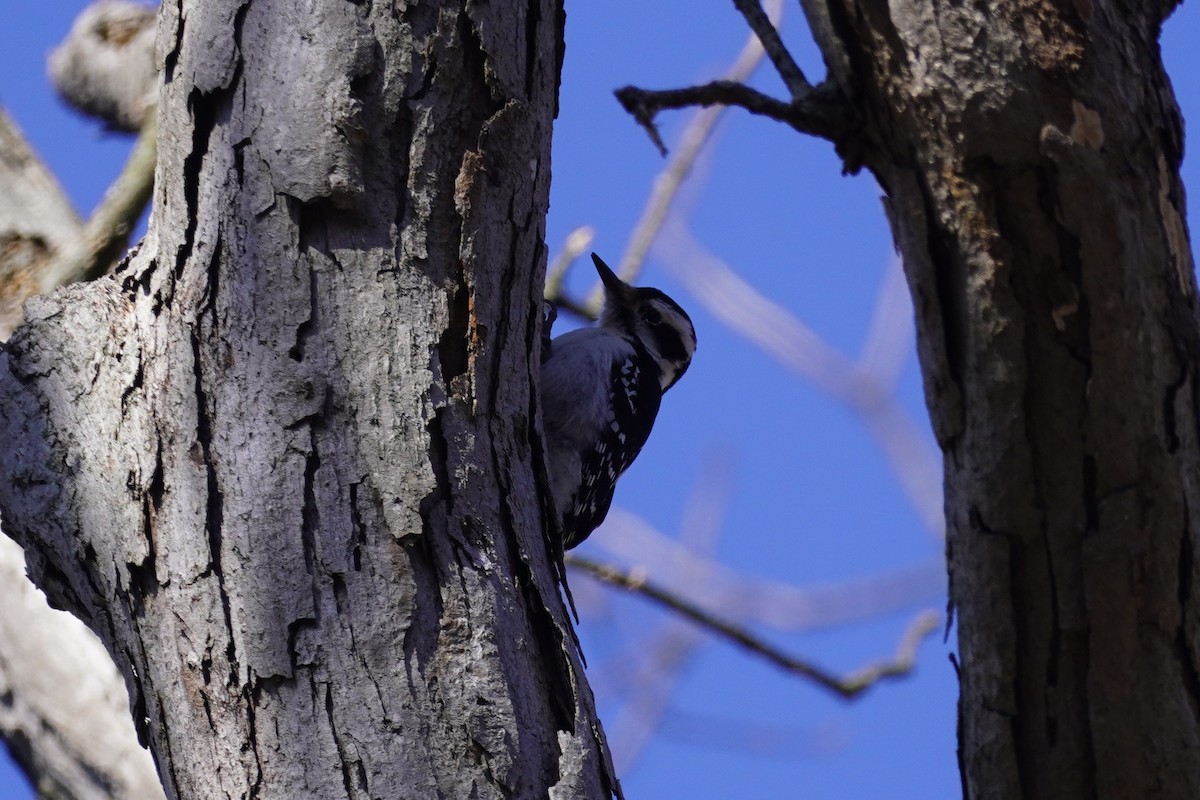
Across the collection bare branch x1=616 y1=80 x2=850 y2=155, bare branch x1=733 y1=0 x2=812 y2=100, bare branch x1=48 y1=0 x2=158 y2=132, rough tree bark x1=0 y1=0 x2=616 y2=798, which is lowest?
rough tree bark x1=0 y1=0 x2=616 y2=798

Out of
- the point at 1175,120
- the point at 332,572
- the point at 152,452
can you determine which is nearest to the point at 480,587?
the point at 332,572

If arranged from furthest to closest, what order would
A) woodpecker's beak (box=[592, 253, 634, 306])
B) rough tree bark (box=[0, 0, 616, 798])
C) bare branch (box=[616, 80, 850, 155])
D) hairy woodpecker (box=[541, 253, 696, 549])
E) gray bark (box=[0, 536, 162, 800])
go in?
woodpecker's beak (box=[592, 253, 634, 306]) < hairy woodpecker (box=[541, 253, 696, 549]) < gray bark (box=[0, 536, 162, 800]) < bare branch (box=[616, 80, 850, 155]) < rough tree bark (box=[0, 0, 616, 798])

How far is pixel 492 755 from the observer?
2082mm

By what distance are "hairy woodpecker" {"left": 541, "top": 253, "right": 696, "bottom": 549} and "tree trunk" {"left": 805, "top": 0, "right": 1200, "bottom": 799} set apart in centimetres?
193

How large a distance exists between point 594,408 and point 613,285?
3.05 ft

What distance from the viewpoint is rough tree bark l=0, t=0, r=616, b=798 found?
2113 millimetres

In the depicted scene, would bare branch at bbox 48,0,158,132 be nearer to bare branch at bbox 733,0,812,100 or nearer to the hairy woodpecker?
the hairy woodpecker

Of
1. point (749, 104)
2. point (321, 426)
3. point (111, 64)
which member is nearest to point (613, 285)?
point (111, 64)

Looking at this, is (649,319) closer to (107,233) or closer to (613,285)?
(613,285)

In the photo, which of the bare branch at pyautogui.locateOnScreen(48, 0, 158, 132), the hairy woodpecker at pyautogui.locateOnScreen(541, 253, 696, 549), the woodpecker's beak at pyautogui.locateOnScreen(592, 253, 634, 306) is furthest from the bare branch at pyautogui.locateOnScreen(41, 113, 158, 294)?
the woodpecker's beak at pyautogui.locateOnScreen(592, 253, 634, 306)

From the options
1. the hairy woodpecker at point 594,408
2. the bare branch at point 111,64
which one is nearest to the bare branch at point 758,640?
the hairy woodpecker at point 594,408

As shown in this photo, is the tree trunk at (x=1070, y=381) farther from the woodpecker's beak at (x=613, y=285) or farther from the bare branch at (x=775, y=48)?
the woodpecker's beak at (x=613, y=285)

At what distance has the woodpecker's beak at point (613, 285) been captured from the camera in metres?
5.66

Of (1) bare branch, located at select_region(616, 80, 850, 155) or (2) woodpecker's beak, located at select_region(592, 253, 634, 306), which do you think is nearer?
(1) bare branch, located at select_region(616, 80, 850, 155)
